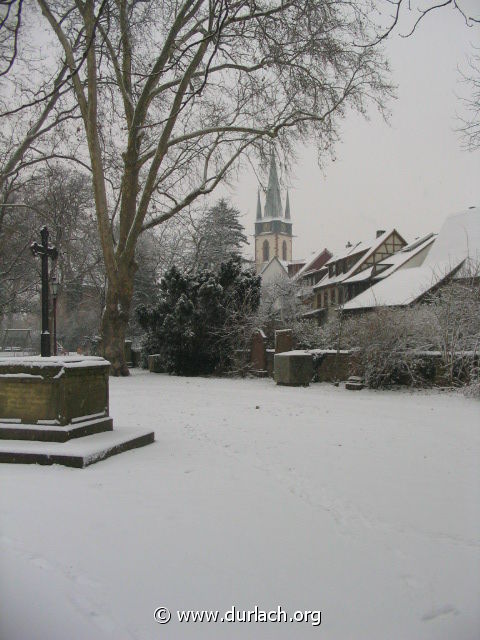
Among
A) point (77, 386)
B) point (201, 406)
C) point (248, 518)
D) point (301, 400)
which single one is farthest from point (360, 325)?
point (248, 518)

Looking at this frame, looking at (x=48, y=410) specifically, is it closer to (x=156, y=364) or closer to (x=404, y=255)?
(x=156, y=364)

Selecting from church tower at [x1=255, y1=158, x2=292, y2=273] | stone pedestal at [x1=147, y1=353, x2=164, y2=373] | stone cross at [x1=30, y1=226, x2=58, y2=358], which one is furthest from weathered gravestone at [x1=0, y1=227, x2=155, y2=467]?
church tower at [x1=255, y1=158, x2=292, y2=273]

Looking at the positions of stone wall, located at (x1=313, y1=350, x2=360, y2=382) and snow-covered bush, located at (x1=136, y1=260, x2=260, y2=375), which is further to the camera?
snow-covered bush, located at (x1=136, y1=260, x2=260, y2=375)

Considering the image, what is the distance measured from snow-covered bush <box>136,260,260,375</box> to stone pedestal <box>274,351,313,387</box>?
372 centimetres

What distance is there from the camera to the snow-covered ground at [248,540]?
262 cm

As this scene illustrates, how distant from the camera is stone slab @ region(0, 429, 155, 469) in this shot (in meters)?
5.43

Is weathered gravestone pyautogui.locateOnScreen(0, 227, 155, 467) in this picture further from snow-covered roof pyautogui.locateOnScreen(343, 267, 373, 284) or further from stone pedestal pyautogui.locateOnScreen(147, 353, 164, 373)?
snow-covered roof pyautogui.locateOnScreen(343, 267, 373, 284)

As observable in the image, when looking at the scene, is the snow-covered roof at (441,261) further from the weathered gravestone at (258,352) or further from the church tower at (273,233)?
the church tower at (273,233)

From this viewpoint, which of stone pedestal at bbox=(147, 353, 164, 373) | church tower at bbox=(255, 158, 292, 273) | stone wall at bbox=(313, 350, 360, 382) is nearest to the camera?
stone wall at bbox=(313, 350, 360, 382)

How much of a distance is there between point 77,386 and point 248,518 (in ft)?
10.2

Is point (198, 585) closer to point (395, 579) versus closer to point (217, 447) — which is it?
point (395, 579)

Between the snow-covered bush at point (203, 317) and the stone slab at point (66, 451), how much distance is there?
43.1 ft

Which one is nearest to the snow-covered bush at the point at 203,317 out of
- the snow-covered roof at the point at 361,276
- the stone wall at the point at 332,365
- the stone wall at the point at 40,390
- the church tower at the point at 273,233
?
the stone wall at the point at 332,365

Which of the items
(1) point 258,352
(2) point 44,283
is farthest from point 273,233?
(2) point 44,283
